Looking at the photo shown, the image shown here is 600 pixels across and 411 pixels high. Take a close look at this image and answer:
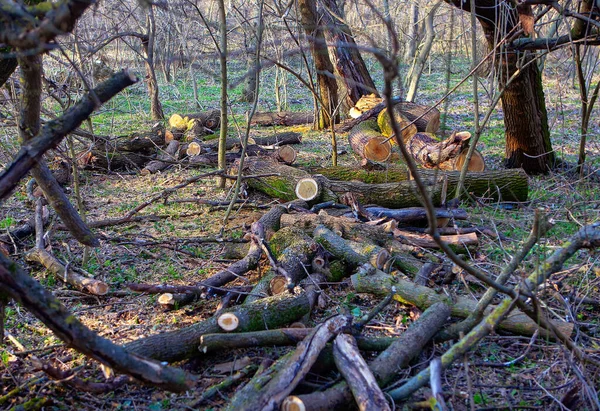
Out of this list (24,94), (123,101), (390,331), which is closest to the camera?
(24,94)

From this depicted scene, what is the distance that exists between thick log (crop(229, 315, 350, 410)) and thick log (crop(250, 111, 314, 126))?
9.53m

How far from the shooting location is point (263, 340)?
3.34 meters

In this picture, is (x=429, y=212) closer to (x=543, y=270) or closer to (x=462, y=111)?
(x=543, y=270)

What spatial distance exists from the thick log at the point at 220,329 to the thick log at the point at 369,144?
181 inches

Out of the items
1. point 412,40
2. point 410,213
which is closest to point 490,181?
point 410,213

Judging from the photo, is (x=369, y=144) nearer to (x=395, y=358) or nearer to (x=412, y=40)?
(x=412, y=40)

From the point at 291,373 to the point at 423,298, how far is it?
1.47m

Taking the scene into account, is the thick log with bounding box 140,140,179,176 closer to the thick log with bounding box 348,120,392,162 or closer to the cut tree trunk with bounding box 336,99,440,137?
the thick log with bounding box 348,120,392,162

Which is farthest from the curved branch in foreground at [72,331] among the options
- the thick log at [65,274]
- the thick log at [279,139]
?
the thick log at [279,139]

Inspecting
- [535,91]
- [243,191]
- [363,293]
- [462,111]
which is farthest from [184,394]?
[462,111]

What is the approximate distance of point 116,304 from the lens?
434cm

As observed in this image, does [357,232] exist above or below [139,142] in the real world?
below

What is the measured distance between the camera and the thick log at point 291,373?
8.75 ft

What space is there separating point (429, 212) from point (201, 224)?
4.71m
